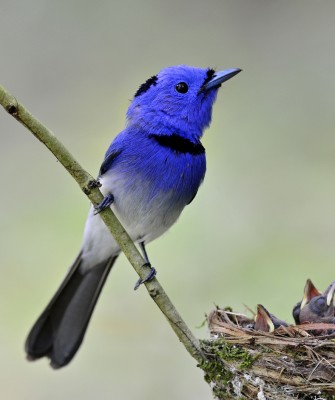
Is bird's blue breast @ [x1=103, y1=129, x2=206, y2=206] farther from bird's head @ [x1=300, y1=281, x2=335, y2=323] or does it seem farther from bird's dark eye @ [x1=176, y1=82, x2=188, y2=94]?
bird's head @ [x1=300, y1=281, x2=335, y2=323]

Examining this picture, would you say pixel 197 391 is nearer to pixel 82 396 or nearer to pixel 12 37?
pixel 82 396

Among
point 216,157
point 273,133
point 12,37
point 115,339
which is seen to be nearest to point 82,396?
point 115,339

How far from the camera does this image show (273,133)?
21.0 ft

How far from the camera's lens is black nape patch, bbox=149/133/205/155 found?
4383 mm

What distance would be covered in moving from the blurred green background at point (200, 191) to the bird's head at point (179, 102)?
5.03ft

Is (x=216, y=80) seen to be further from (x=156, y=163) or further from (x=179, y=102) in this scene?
(x=156, y=163)

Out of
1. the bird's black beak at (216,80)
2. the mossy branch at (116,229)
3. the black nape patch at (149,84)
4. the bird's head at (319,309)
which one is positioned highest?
the black nape patch at (149,84)

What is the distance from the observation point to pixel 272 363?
3.61m

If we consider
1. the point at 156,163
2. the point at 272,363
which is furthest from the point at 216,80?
the point at 272,363

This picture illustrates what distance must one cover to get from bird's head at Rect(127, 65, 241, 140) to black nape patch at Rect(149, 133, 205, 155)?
0.03 meters

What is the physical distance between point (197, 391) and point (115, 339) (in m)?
0.68

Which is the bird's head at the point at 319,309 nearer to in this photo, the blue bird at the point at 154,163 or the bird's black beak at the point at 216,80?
the blue bird at the point at 154,163

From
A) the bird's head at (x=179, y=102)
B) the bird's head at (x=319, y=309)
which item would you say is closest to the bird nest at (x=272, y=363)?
the bird's head at (x=319, y=309)

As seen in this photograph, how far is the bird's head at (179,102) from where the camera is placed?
4434 mm
